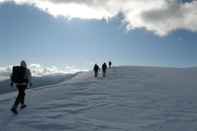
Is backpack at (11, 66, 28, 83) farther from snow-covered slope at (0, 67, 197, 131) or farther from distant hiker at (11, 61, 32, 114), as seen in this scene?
snow-covered slope at (0, 67, 197, 131)

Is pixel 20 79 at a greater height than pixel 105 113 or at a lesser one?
greater

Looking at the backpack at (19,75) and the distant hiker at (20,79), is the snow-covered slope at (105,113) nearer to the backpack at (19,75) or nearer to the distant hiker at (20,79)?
the distant hiker at (20,79)

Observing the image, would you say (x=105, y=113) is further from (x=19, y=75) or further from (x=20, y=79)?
(x=19, y=75)

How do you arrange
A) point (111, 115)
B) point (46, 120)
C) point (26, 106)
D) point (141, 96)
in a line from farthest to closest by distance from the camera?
point (141, 96) < point (26, 106) < point (111, 115) < point (46, 120)

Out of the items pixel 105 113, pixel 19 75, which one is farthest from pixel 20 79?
pixel 105 113

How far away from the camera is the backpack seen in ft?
49.8

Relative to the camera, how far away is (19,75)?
15164 mm

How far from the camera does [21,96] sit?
1539 centimetres

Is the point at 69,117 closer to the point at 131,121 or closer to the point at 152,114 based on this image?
the point at 131,121

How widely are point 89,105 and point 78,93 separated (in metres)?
4.23

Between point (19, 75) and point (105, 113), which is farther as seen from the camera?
point (19, 75)

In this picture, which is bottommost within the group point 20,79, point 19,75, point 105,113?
point 105,113

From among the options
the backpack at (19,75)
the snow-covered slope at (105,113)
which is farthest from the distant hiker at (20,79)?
the snow-covered slope at (105,113)

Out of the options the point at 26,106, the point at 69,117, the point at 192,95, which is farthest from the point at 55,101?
the point at 192,95
